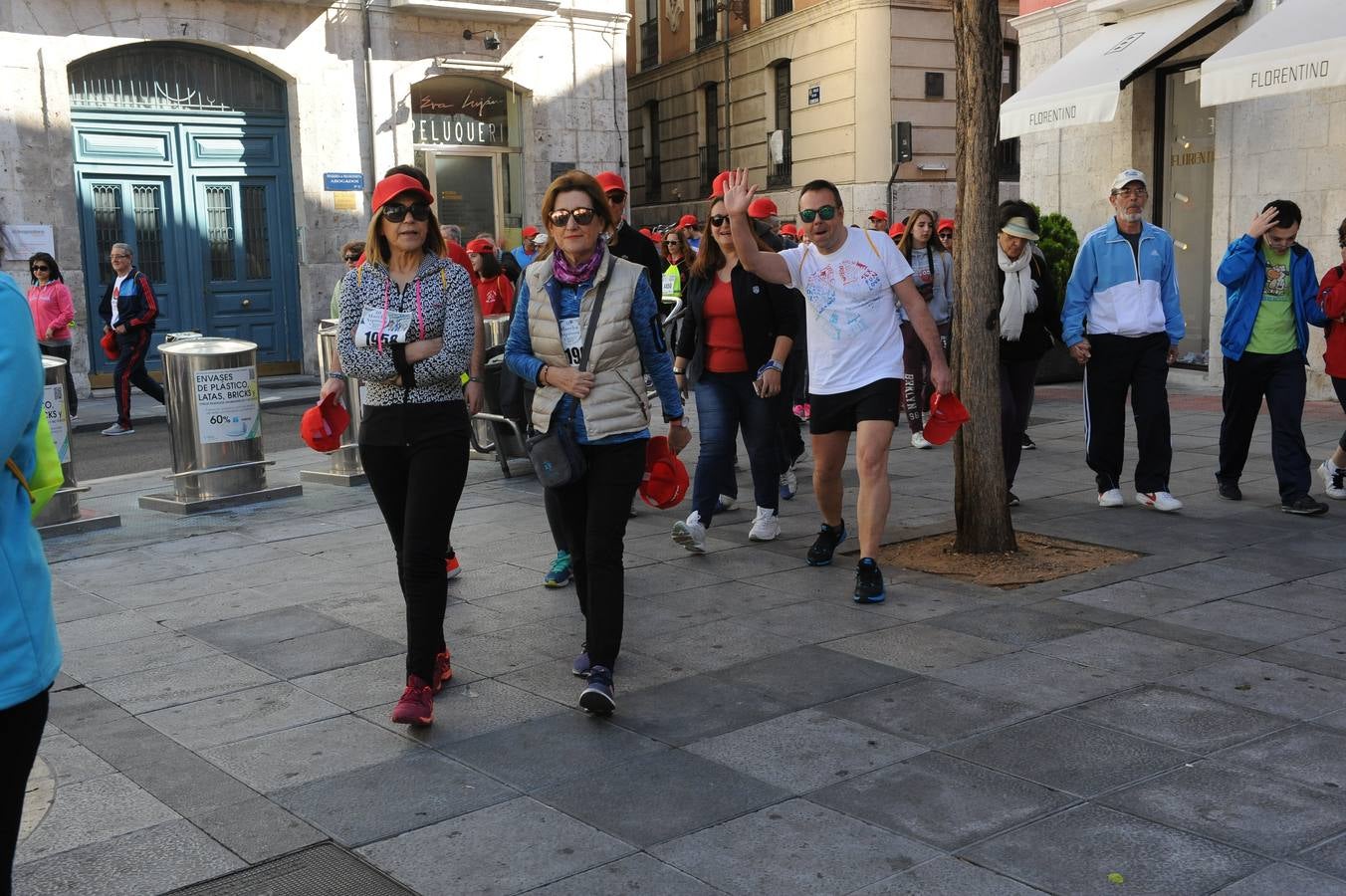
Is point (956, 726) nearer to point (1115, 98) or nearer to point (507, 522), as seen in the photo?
point (507, 522)

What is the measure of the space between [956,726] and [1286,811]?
3.39 feet

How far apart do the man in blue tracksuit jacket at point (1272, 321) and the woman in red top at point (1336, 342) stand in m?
0.08

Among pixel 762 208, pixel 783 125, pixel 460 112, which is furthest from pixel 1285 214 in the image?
pixel 783 125

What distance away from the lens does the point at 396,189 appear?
15.8ft

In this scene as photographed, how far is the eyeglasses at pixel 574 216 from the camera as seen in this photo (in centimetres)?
488

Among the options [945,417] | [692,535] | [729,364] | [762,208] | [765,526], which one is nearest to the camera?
[945,417]

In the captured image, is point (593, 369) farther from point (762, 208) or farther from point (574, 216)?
point (762, 208)

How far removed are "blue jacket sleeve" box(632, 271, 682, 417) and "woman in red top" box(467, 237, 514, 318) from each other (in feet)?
21.8

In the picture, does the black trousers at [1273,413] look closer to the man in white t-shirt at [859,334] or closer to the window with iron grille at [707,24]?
the man in white t-shirt at [859,334]

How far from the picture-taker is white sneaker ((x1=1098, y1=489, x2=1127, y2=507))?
820cm

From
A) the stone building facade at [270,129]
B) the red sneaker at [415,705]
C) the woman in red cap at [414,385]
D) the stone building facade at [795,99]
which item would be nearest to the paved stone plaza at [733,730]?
the red sneaker at [415,705]

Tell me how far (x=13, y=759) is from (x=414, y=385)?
2.36 metres

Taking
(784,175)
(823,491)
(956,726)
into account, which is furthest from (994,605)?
(784,175)

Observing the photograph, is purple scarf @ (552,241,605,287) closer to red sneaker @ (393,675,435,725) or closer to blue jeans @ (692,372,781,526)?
red sneaker @ (393,675,435,725)
